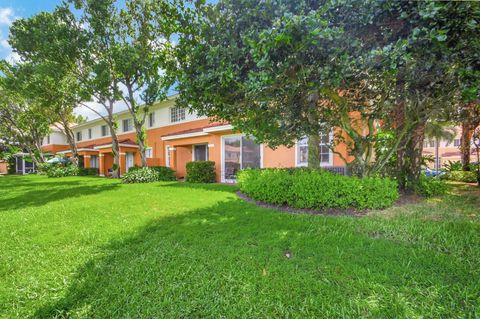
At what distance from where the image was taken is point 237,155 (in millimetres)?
14883

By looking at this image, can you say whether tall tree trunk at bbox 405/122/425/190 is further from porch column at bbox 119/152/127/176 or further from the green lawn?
porch column at bbox 119/152/127/176

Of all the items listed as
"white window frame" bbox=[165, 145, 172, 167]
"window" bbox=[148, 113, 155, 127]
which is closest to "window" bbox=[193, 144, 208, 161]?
"white window frame" bbox=[165, 145, 172, 167]

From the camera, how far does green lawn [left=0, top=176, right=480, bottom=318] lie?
2.62m

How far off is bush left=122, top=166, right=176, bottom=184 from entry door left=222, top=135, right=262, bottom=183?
168 inches

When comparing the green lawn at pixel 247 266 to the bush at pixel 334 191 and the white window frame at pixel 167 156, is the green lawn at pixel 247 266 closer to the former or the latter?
the bush at pixel 334 191

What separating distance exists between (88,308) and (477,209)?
28.0 feet

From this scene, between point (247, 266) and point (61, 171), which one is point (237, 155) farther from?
point (61, 171)

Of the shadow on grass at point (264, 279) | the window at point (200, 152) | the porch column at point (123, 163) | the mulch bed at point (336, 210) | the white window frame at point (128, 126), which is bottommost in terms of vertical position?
the shadow on grass at point (264, 279)

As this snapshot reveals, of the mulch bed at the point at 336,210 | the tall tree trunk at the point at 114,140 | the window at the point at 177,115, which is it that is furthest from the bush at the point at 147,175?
the mulch bed at the point at 336,210

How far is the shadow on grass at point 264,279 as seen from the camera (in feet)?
8.48

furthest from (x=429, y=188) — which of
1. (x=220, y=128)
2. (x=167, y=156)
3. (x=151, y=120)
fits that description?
(x=151, y=120)

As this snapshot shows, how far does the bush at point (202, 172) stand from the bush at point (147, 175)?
242 cm

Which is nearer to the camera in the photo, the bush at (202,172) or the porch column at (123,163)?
the bush at (202,172)

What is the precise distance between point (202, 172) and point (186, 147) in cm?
538
